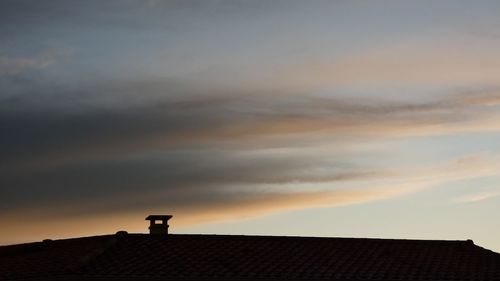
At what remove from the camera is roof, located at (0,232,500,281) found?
4153 centimetres

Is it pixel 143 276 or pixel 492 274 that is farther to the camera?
pixel 492 274

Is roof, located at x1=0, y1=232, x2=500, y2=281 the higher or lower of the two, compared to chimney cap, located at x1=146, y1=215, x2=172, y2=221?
lower

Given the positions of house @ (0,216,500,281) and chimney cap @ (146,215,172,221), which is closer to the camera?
house @ (0,216,500,281)

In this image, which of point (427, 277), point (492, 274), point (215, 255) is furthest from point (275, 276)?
point (492, 274)

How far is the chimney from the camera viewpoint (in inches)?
1909

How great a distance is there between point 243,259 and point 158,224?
235 inches

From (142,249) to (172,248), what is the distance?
4.18ft

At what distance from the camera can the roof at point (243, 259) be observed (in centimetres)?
4153

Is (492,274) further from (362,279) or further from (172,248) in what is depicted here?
(172,248)

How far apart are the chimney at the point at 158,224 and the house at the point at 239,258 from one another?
0.04 metres

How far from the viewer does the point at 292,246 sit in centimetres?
4694

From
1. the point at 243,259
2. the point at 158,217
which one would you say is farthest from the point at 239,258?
the point at 158,217

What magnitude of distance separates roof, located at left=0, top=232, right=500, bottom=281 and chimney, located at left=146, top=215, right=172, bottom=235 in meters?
1.68

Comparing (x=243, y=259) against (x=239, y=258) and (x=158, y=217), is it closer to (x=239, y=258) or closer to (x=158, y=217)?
(x=239, y=258)
